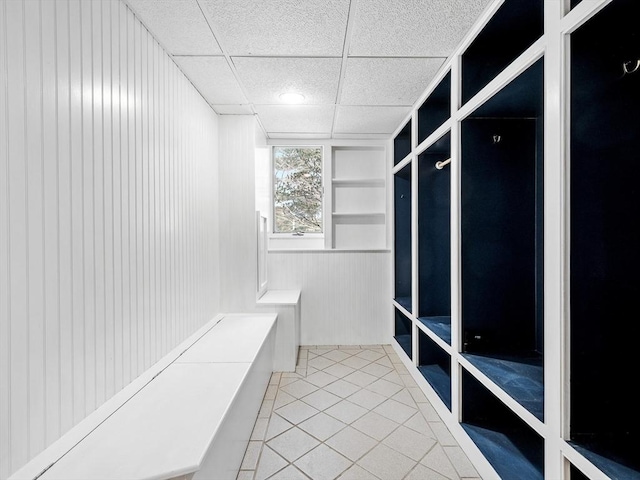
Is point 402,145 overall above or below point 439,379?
above

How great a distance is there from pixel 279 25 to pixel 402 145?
2.19 meters

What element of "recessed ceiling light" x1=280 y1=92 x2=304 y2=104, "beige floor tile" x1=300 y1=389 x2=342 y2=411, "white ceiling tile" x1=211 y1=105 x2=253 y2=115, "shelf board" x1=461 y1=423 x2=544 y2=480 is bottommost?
"beige floor tile" x1=300 y1=389 x2=342 y2=411

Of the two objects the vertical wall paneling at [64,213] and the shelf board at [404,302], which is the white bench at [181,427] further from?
the shelf board at [404,302]

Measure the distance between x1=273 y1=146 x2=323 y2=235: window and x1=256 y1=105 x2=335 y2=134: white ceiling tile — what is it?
1.47 ft

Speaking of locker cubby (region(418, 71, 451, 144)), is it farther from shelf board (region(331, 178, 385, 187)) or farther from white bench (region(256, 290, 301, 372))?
white bench (region(256, 290, 301, 372))

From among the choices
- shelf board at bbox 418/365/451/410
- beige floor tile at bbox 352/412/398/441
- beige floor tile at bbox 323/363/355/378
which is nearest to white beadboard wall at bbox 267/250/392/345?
beige floor tile at bbox 323/363/355/378

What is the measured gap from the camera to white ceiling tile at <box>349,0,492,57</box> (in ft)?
5.32

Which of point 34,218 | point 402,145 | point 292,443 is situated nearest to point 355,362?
point 292,443

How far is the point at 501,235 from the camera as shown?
1.97 m

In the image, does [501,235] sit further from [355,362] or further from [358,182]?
[358,182]

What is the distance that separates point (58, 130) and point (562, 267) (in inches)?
74.5
